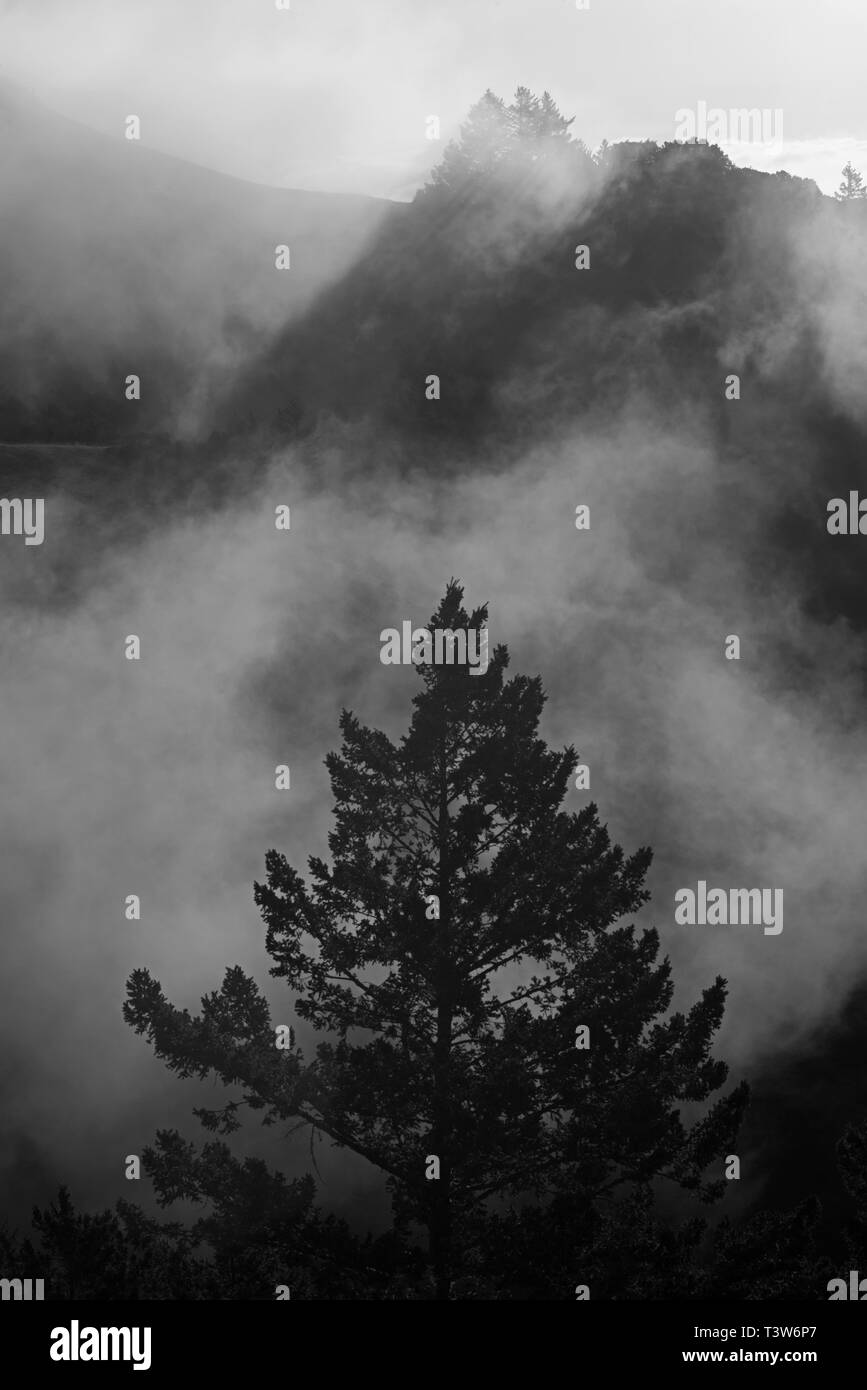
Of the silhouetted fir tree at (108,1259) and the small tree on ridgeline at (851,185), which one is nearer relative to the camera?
the silhouetted fir tree at (108,1259)

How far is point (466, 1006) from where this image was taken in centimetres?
2177

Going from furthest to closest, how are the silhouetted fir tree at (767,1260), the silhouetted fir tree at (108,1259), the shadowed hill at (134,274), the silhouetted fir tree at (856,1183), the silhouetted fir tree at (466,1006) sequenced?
the shadowed hill at (134,274), the silhouetted fir tree at (856,1183), the silhouetted fir tree at (767,1260), the silhouetted fir tree at (466,1006), the silhouetted fir tree at (108,1259)

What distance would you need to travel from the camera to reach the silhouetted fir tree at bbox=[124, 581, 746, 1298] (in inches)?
819

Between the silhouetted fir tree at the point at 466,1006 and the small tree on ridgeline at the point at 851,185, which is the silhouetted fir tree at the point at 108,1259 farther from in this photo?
the small tree on ridgeline at the point at 851,185

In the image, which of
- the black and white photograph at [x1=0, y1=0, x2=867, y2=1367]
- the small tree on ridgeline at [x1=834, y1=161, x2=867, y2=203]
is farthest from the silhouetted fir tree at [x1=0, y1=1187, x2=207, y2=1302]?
the small tree on ridgeline at [x1=834, y1=161, x2=867, y2=203]

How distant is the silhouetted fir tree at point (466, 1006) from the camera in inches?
819

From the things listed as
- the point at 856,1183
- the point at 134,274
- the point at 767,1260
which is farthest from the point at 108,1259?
the point at 134,274

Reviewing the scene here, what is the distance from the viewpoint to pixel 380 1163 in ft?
70.0

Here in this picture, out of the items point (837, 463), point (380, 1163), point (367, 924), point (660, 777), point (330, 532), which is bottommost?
point (380, 1163)

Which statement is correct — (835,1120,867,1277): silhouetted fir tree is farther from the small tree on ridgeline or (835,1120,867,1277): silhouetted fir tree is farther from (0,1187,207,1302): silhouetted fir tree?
the small tree on ridgeline

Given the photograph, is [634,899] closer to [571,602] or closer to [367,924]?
[367,924]

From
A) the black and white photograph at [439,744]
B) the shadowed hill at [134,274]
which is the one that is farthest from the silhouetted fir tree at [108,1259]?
the shadowed hill at [134,274]
